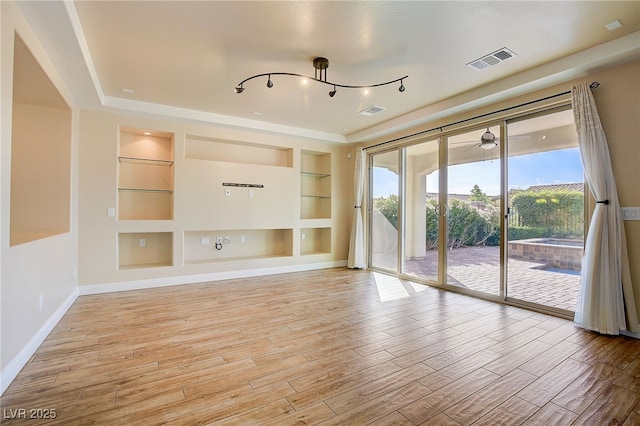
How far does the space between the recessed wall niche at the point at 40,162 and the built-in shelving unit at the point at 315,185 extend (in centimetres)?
388

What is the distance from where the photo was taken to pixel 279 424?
5.51 feet

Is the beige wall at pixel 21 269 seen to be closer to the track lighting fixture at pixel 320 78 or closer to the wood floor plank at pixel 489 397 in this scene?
the track lighting fixture at pixel 320 78

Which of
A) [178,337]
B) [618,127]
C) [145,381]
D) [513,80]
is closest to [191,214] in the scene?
[178,337]

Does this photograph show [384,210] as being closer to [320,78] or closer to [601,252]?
[320,78]

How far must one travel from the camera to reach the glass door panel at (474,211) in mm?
4090

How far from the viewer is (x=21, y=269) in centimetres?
227

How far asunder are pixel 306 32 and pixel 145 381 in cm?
304

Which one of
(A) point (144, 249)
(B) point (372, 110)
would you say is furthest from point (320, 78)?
(A) point (144, 249)

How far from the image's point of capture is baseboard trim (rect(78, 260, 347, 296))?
169 inches

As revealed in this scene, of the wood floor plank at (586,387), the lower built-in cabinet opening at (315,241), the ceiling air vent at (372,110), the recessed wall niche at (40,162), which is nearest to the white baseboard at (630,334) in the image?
the wood floor plank at (586,387)

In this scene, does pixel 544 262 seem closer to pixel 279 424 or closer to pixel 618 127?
pixel 618 127

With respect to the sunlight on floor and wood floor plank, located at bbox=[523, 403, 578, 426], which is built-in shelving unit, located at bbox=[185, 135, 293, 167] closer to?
the sunlight on floor

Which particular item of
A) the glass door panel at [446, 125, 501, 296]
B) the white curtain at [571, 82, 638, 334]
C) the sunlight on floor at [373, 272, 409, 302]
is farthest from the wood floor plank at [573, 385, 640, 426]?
the sunlight on floor at [373, 272, 409, 302]

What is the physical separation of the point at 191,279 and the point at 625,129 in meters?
5.81
